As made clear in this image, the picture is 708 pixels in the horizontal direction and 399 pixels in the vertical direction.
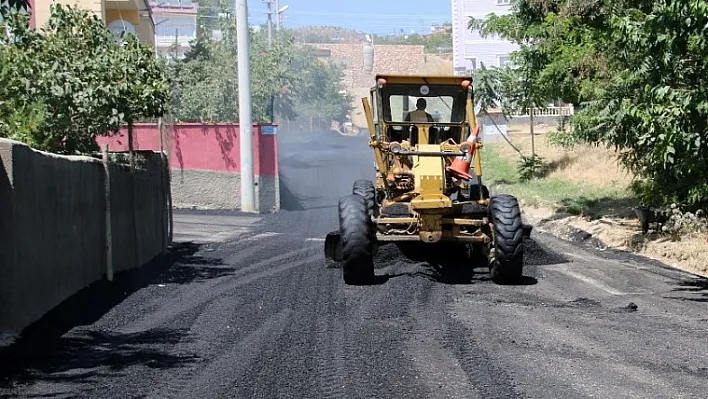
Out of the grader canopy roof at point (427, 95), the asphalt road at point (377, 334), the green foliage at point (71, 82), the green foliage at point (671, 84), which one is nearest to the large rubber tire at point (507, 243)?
the asphalt road at point (377, 334)

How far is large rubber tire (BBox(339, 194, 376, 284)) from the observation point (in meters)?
14.3

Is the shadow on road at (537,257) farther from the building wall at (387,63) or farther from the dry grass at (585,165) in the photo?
the building wall at (387,63)

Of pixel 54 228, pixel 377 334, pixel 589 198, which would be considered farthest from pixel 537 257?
pixel 589 198

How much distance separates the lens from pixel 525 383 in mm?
8391

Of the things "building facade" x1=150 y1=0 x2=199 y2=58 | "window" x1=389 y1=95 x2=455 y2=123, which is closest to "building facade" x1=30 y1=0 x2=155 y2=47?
"window" x1=389 y1=95 x2=455 y2=123

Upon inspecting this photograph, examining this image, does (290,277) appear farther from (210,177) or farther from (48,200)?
(210,177)

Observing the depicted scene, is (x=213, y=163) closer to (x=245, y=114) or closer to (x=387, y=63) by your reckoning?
(x=245, y=114)

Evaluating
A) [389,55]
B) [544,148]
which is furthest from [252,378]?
[389,55]

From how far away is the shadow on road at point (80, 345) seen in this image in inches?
368

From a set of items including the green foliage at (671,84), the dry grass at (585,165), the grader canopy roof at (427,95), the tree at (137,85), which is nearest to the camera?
the green foliage at (671,84)

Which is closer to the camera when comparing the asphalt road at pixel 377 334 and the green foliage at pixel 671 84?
the asphalt road at pixel 377 334

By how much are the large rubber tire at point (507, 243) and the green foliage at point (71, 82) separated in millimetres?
6249

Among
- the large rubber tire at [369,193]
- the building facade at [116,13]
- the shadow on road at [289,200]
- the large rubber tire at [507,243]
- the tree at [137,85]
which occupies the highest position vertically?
the building facade at [116,13]

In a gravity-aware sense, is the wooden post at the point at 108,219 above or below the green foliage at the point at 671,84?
below
